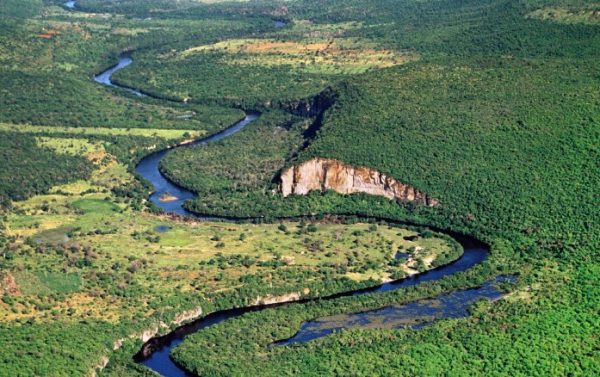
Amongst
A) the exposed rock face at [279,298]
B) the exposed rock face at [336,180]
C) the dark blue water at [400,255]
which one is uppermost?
the exposed rock face at [336,180]

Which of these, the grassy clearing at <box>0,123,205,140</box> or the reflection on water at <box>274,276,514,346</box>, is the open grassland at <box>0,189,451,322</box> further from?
the grassy clearing at <box>0,123,205,140</box>

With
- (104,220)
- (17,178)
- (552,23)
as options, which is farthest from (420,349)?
(552,23)

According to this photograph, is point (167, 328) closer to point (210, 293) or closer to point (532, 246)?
point (210, 293)

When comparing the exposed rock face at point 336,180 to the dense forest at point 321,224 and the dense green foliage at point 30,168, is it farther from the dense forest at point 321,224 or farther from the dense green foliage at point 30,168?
the dense green foliage at point 30,168

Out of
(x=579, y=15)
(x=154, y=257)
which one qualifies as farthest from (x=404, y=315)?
(x=579, y=15)

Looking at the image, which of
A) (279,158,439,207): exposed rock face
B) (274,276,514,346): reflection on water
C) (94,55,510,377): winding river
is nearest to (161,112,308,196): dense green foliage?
(279,158,439,207): exposed rock face

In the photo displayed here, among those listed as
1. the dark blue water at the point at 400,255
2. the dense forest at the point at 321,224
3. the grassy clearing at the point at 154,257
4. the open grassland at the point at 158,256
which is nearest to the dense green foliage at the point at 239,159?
the dense forest at the point at 321,224
